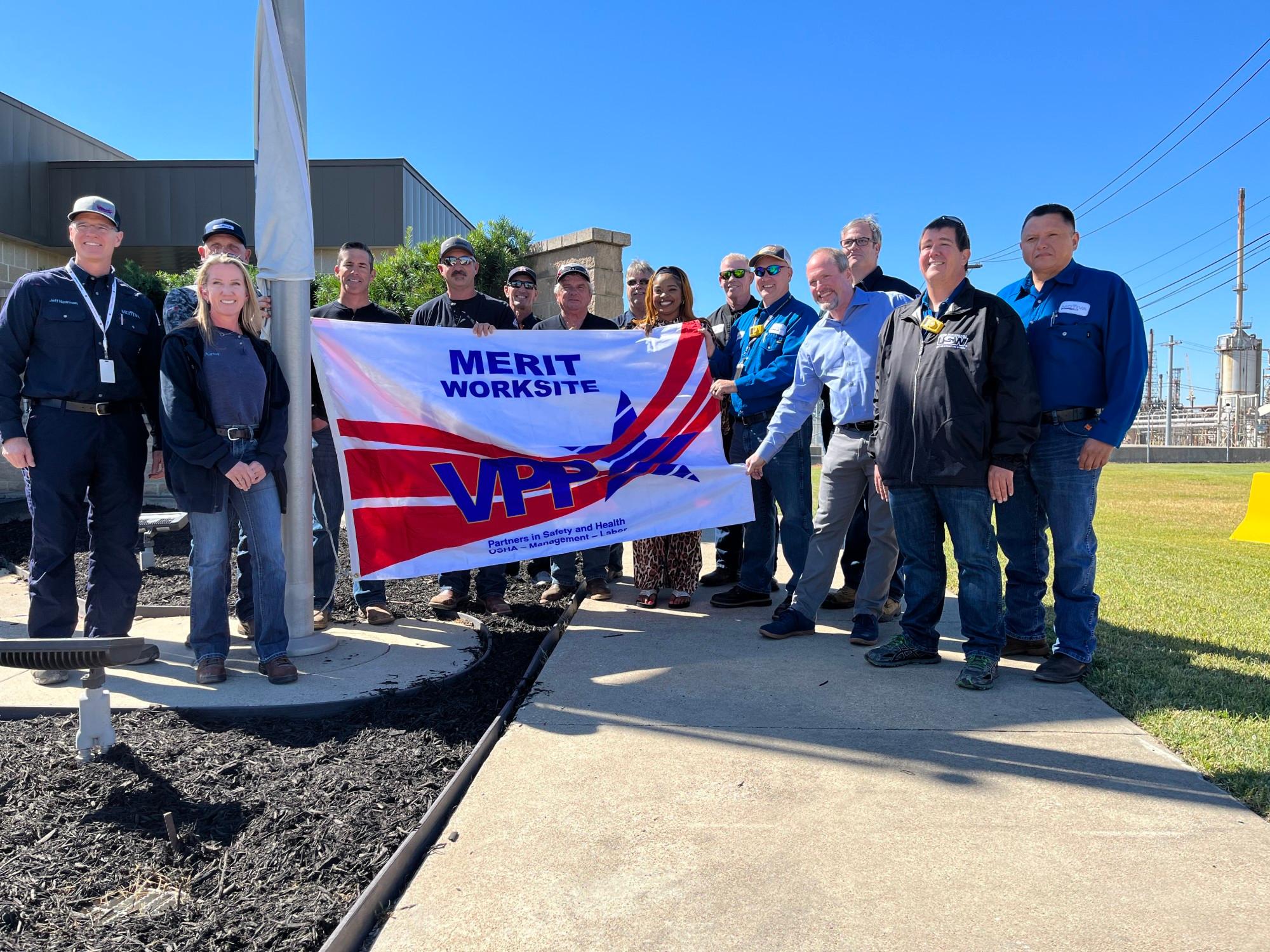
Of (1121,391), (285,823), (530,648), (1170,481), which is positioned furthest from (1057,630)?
(1170,481)

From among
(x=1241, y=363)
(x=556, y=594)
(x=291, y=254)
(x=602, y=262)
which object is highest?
(x=1241, y=363)

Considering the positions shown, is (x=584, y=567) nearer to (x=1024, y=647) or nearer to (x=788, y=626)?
(x=788, y=626)

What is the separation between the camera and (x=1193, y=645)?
4.72 meters

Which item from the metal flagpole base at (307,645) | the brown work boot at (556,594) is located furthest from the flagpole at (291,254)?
the brown work boot at (556,594)

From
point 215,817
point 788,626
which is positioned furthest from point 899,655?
point 215,817

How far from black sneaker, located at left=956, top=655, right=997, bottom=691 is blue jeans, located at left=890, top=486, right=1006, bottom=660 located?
1.6 inches

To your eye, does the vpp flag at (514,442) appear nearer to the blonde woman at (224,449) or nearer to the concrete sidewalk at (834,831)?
the blonde woman at (224,449)

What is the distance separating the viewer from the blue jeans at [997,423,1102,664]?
4023 millimetres

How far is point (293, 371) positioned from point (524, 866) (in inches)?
111

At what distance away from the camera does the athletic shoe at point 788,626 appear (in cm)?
474

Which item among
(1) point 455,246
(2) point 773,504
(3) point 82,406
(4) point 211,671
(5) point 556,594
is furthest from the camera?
(5) point 556,594

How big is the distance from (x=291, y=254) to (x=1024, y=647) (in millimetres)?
4242

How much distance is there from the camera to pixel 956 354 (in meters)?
3.87

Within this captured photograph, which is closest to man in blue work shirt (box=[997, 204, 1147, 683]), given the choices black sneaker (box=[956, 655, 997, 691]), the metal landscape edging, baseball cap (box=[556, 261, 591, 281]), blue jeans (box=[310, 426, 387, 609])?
black sneaker (box=[956, 655, 997, 691])
